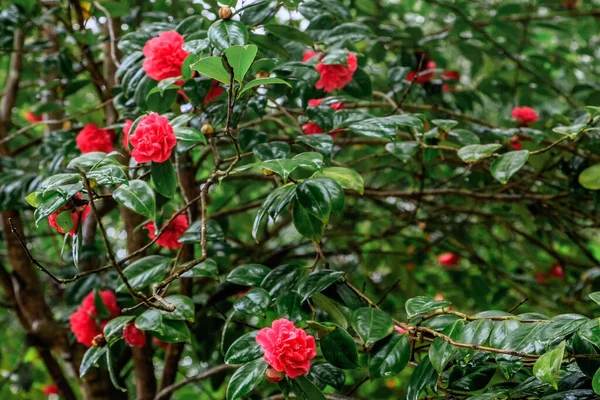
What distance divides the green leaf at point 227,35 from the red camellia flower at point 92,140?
467 millimetres

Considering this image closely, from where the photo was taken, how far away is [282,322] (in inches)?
31.5

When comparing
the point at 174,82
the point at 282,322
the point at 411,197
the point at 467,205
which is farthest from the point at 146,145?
the point at 467,205

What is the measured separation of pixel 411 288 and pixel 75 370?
2.96 feet

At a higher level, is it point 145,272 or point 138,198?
point 138,198

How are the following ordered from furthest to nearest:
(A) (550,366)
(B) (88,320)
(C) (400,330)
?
(B) (88,320) < (C) (400,330) < (A) (550,366)

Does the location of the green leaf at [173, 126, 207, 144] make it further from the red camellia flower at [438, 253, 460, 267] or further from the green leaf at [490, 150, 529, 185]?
the red camellia flower at [438, 253, 460, 267]

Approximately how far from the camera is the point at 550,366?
2.03ft


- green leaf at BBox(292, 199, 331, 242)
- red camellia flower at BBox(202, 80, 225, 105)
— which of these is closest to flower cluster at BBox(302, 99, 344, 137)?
red camellia flower at BBox(202, 80, 225, 105)

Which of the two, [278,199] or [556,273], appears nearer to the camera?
[278,199]

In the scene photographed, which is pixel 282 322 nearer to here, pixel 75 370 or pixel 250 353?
pixel 250 353

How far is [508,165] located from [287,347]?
18.2 inches

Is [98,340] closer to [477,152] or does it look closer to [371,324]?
[371,324]

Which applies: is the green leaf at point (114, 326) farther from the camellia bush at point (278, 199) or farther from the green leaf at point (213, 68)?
the green leaf at point (213, 68)

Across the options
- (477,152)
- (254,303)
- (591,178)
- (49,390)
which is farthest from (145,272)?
(49,390)
